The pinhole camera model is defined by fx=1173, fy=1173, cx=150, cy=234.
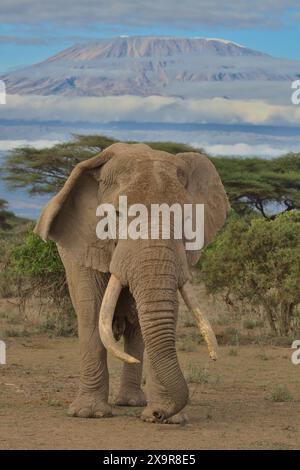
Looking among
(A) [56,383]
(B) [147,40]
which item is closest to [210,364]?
(A) [56,383]

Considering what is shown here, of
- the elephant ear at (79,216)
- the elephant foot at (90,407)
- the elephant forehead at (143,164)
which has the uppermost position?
the elephant forehead at (143,164)

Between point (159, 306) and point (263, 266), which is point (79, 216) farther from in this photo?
point (263, 266)

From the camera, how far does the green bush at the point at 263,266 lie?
17.3 m

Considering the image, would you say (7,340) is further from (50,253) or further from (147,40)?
(147,40)

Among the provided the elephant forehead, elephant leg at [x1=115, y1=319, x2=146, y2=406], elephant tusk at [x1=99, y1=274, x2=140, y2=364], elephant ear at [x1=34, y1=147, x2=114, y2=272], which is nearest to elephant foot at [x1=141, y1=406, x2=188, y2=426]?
elephant tusk at [x1=99, y1=274, x2=140, y2=364]

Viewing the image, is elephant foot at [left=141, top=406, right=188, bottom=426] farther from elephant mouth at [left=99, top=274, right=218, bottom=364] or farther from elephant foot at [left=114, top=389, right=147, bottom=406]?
elephant foot at [left=114, top=389, right=147, bottom=406]

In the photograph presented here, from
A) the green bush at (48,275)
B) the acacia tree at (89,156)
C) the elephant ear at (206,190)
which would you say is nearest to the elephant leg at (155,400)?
the elephant ear at (206,190)

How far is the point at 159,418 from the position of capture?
9438 millimetres

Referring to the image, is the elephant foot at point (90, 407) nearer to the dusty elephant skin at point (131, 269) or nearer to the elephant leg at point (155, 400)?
the dusty elephant skin at point (131, 269)

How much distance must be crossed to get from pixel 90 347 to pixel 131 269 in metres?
1.31

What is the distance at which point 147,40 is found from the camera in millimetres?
95312

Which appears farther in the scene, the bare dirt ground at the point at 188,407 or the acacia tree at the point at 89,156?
the acacia tree at the point at 89,156

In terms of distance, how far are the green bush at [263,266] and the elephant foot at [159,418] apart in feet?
25.0

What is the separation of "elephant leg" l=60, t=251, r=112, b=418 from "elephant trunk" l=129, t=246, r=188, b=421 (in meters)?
1.06
